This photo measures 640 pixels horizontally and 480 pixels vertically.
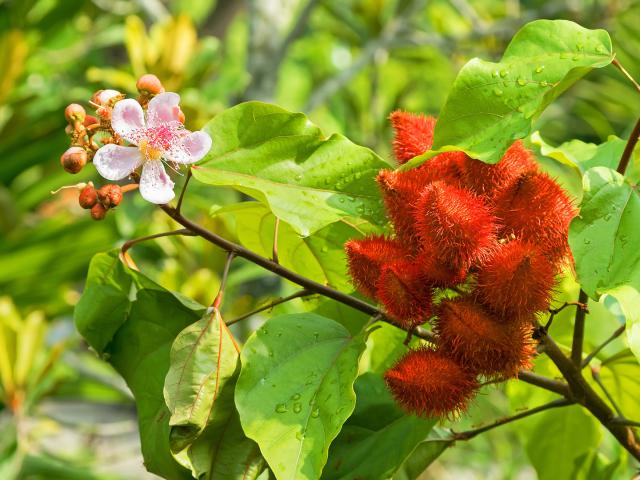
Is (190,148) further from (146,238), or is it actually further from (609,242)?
(609,242)

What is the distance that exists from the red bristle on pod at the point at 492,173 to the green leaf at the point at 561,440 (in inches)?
14.1

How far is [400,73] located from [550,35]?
408 cm

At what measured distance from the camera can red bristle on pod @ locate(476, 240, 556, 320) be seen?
1.89 feet

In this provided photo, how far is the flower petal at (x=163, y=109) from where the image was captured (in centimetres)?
66

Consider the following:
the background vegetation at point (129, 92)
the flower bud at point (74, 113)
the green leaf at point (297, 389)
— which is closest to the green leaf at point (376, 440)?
the green leaf at point (297, 389)

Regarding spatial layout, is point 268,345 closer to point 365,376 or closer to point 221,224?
point 365,376

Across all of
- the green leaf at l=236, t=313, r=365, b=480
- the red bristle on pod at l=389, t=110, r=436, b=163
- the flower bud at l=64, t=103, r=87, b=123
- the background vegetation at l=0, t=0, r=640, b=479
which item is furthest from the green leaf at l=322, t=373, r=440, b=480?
the background vegetation at l=0, t=0, r=640, b=479

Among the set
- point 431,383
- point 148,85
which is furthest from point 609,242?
point 148,85

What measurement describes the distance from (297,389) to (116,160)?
0.22 meters

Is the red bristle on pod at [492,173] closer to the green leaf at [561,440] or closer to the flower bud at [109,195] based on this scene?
the flower bud at [109,195]

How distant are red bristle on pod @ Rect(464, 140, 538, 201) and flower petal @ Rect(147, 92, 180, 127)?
9.0 inches

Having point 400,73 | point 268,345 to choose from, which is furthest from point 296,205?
point 400,73

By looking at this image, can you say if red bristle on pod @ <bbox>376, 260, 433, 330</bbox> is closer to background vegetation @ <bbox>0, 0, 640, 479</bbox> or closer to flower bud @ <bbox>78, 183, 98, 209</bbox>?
→ flower bud @ <bbox>78, 183, 98, 209</bbox>

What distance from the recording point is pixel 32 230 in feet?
9.02
